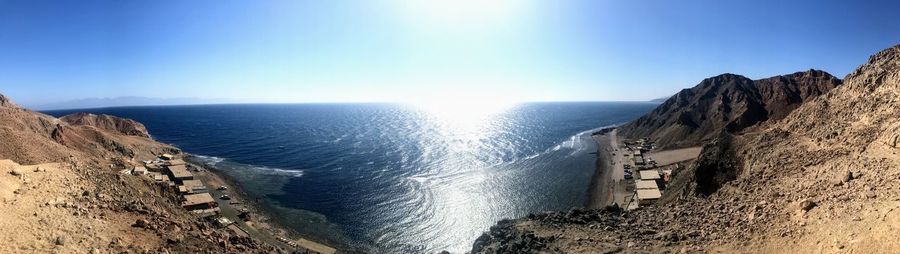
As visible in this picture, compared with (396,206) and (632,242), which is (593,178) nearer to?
(396,206)

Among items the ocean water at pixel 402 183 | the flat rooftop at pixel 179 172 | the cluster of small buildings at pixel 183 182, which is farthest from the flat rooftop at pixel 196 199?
the flat rooftop at pixel 179 172

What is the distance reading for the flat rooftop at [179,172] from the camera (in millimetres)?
81531

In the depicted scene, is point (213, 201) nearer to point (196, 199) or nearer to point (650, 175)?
point (196, 199)

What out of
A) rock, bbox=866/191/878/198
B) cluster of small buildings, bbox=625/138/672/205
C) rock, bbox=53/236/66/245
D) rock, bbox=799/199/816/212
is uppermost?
rock, bbox=866/191/878/198

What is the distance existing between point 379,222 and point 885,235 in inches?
2302

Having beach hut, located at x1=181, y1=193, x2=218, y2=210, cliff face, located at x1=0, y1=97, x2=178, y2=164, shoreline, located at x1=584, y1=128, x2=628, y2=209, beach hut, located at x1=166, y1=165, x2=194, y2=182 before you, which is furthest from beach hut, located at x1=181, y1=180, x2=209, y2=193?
shoreline, located at x1=584, y1=128, x2=628, y2=209

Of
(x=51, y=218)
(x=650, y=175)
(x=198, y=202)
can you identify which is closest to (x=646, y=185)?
(x=650, y=175)

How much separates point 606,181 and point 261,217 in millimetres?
67321

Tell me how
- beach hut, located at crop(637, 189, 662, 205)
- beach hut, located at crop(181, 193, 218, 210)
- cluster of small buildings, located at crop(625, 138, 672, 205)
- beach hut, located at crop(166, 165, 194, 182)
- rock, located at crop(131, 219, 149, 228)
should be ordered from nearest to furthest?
rock, located at crop(131, 219, 149, 228) → beach hut, located at crop(181, 193, 218, 210) → beach hut, located at crop(637, 189, 662, 205) → cluster of small buildings, located at crop(625, 138, 672, 205) → beach hut, located at crop(166, 165, 194, 182)

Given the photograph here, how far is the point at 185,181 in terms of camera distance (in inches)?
3147

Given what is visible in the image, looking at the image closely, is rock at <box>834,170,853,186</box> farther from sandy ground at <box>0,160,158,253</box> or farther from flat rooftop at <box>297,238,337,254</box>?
flat rooftop at <box>297,238,337,254</box>

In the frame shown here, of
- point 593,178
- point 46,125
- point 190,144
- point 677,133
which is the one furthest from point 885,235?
point 190,144

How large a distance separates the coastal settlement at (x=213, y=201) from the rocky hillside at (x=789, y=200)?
27.1 m

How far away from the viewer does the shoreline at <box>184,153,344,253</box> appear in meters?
59.4
